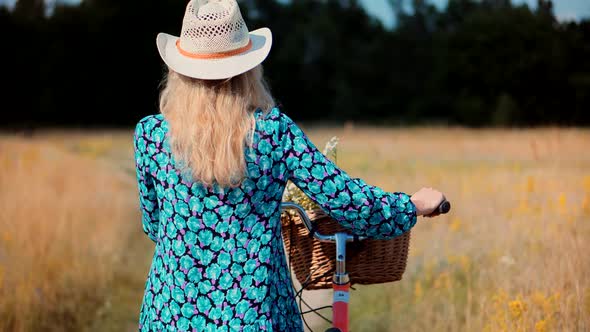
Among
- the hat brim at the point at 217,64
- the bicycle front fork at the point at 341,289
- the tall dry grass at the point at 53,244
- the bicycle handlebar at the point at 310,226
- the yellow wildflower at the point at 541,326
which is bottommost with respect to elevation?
the tall dry grass at the point at 53,244

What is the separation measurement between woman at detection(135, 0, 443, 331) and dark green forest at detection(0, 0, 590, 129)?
424 inches

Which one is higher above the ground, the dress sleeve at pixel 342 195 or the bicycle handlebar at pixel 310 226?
the dress sleeve at pixel 342 195

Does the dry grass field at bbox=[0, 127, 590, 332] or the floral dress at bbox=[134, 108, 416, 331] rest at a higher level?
the floral dress at bbox=[134, 108, 416, 331]

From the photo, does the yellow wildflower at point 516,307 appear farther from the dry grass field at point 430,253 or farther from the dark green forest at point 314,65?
the dark green forest at point 314,65

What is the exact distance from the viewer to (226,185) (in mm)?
2090

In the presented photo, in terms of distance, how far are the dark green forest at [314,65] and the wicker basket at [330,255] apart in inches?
412

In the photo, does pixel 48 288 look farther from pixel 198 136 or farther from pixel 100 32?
pixel 100 32

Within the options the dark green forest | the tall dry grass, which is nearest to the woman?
the tall dry grass

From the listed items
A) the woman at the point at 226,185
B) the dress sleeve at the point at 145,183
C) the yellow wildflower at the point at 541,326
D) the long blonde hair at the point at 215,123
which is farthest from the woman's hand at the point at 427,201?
the yellow wildflower at the point at 541,326

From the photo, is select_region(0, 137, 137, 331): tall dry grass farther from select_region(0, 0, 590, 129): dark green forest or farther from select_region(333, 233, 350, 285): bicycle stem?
select_region(0, 0, 590, 129): dark green forest

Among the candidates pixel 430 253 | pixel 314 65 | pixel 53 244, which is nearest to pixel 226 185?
pixel 430 253

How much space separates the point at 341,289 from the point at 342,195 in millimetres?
376

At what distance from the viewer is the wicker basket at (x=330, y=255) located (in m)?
2.43

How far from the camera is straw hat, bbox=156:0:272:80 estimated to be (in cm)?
214
